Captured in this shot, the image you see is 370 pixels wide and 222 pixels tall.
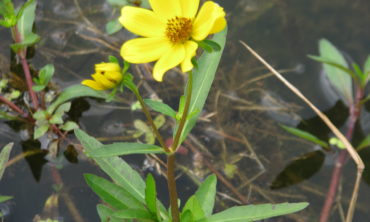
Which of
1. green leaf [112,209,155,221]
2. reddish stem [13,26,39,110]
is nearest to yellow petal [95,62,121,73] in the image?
green leaf [112,209,155,221]

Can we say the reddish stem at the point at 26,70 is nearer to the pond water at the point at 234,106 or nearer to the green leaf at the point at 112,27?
the pond water at the point at 234,106

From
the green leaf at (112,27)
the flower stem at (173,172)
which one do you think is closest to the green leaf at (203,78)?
the flower stem at (173,172)

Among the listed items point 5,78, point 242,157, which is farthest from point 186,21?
point 5,78

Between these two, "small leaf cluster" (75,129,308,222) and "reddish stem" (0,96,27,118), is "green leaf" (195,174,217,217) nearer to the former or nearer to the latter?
"small leaf cluster" (75,129,308,222)

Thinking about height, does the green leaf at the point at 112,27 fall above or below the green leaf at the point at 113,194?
above

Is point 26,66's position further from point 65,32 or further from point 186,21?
point 186,21

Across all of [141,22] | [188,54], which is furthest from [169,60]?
[141,22]
